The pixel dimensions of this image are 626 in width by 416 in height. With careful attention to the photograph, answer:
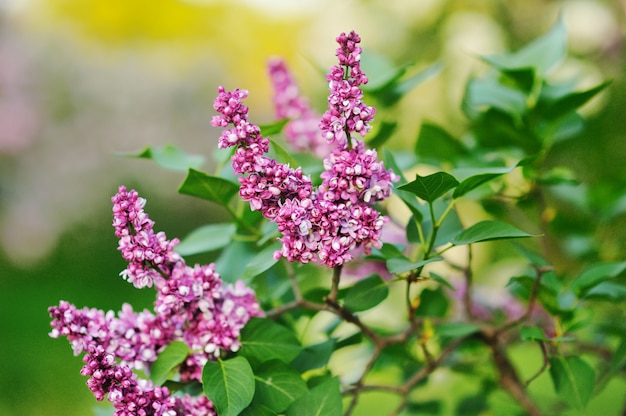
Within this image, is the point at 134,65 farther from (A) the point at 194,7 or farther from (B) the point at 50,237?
(A) the point at 194,7

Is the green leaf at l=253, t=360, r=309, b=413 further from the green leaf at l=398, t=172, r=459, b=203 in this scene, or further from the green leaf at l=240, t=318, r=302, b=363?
the green leaf at l=398, t=172, r=459, b=203

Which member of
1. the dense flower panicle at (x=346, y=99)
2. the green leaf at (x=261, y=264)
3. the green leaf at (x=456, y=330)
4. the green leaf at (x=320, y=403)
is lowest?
the green leaf at (x=320, y=403)

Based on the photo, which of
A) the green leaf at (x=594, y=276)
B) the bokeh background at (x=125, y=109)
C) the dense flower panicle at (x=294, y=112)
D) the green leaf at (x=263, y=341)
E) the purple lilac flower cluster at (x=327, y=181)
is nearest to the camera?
the purple lilac flower cluster at (x=327, y=181)

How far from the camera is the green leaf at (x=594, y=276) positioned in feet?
2.44

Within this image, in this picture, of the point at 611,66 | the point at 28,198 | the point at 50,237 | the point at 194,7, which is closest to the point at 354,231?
the point at 611,66

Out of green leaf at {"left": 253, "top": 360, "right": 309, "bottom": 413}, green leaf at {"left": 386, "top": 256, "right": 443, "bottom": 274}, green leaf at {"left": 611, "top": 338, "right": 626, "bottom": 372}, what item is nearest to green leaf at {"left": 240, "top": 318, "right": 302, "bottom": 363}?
green leaf at {"left": 253, "top": 360, "right": 309, "bottom": 413}

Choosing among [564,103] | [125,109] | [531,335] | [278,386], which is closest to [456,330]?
[531,335]

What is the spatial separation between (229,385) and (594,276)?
39 centimetres

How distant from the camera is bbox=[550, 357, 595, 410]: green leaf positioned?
2.32 ft

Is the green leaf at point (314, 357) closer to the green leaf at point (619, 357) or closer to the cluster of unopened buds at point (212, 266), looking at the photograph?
the cluster of unopened buds at point (212, 266)

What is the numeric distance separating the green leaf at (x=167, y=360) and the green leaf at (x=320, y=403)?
0.32ft

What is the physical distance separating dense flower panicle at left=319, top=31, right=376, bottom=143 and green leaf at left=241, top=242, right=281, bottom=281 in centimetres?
12

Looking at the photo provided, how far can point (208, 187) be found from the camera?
0.69 metres

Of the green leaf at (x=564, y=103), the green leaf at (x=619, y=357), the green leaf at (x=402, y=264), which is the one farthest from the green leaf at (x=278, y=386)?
the green leaf at (x=564, y=103)
